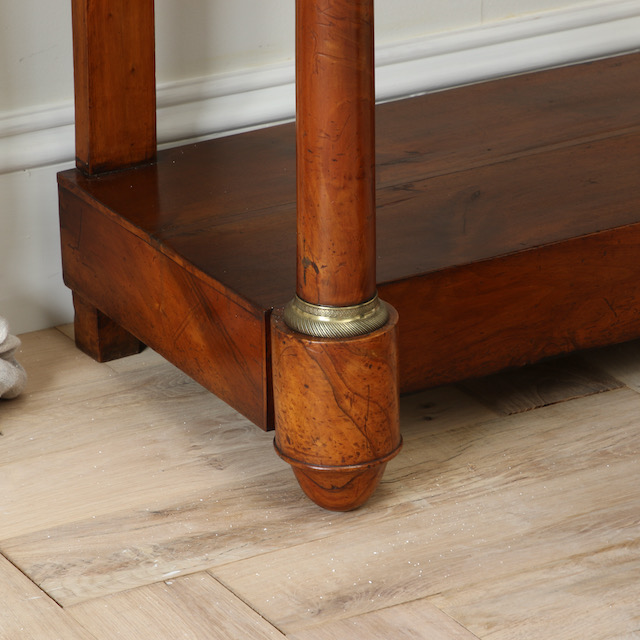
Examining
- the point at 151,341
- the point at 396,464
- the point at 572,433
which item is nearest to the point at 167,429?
the point at 151,341

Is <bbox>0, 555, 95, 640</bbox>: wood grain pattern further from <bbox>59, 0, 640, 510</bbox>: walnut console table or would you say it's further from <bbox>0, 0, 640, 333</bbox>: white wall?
<bbox>0, 0, 640, 333</bbox>: white wall

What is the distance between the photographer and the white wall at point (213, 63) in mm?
1195

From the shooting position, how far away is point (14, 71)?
1.18 m

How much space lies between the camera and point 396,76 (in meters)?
1.38

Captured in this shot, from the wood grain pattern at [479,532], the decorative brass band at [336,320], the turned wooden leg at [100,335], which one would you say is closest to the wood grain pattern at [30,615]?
the wood grain pattern at [479,532]

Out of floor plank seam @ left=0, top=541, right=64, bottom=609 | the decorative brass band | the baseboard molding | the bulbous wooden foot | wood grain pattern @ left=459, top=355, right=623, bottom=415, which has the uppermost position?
the baseboard molding

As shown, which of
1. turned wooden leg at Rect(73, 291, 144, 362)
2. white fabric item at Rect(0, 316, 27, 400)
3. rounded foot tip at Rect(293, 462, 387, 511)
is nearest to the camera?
rounded foot tip at Rect(293, 462, 387, 511)

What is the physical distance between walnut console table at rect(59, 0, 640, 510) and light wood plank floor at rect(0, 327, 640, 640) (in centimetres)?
6

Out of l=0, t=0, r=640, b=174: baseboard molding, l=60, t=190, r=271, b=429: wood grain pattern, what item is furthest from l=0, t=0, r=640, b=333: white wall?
l=60, t=190, r=271, b=429: wood grain pattern

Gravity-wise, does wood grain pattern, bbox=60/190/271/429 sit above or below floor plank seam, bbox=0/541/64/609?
above

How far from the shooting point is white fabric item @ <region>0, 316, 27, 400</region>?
3.43 feet

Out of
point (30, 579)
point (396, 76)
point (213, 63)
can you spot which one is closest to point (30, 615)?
point (30, 579)

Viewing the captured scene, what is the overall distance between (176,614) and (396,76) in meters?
0.77

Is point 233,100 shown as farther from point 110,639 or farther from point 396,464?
point 110,639
